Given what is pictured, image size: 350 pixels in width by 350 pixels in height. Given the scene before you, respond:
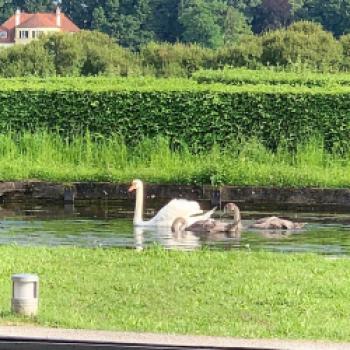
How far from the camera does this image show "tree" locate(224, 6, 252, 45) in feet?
404

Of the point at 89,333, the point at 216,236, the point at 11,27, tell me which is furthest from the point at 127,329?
the point at 11,27

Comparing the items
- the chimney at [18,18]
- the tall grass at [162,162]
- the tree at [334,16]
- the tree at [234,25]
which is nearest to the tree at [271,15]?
the tree at [234,25]

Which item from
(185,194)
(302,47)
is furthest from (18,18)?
(185,194)

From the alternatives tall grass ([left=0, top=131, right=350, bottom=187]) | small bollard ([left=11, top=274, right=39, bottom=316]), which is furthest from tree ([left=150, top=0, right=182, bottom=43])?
small bollard ([left=11, top=274, right=39, bottom=316])

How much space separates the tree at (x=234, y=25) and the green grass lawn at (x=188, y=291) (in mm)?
109058

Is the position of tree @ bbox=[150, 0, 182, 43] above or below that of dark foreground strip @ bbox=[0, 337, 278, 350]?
above

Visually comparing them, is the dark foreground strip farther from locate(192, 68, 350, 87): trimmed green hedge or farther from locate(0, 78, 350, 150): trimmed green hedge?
locate(192, 68, 350, 87): trimmed green hedge

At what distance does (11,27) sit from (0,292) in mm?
149407

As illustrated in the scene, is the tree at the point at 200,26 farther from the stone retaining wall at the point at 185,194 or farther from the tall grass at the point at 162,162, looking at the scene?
the stone retaining wall at the point at 185,194

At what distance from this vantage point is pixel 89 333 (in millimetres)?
9422

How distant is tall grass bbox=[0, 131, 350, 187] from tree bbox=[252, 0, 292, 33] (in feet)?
299

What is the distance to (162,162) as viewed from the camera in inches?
997

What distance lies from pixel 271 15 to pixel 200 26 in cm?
839

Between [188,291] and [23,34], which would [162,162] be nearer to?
[188,291]
